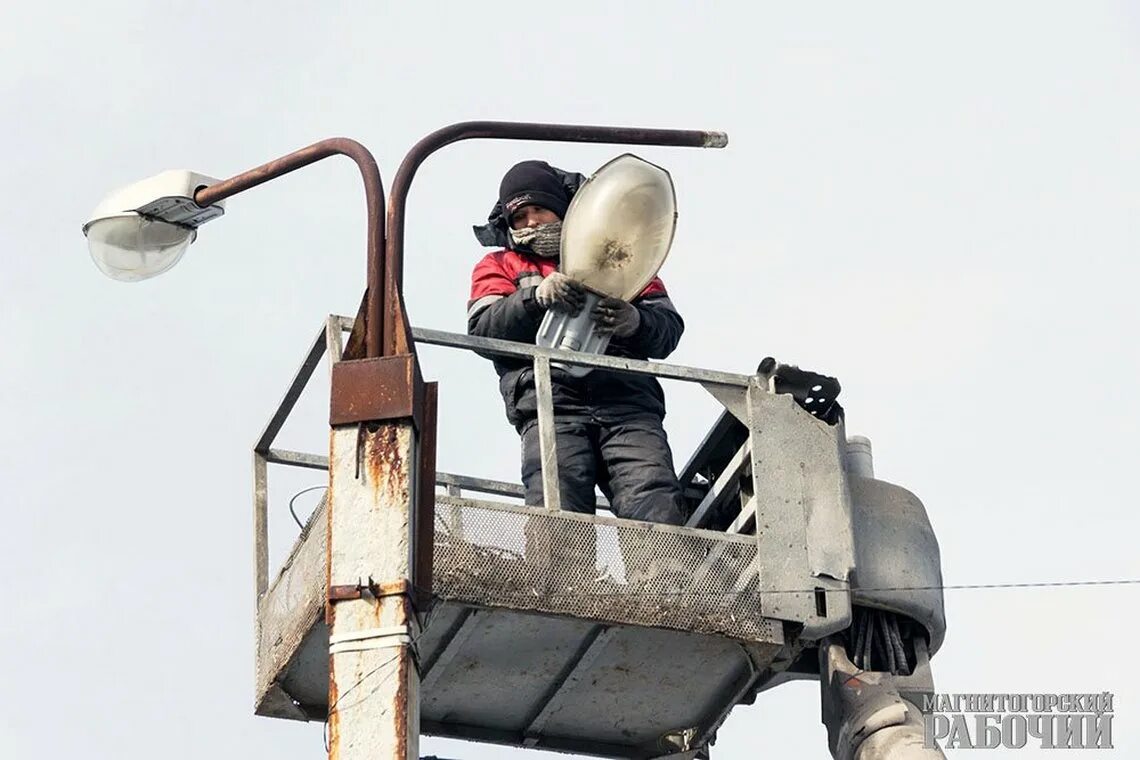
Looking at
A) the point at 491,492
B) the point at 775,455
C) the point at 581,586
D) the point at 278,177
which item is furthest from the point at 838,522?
the point at 278,177

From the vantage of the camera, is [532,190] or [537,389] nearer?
[537,389]

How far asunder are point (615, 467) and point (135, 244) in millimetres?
2697

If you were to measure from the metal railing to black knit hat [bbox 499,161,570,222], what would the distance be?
139cm

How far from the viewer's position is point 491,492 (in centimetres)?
1330

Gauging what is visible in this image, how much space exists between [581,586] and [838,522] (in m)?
1.39

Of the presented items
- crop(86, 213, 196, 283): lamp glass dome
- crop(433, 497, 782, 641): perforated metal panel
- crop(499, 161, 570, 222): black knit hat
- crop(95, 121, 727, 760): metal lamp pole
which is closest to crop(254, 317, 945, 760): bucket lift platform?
crop(433, 497, 782, 641): perforated metal panel

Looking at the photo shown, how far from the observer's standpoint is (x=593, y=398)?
12281mm

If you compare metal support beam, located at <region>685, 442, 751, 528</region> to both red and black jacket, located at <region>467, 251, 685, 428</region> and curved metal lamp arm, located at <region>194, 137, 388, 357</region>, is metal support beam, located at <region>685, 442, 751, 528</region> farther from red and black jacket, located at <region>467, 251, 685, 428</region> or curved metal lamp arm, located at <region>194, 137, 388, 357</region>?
curved metal lamp arm, located at <region>194, 137, 388, 357</region>

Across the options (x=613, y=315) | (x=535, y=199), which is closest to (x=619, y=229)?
(x=613, y=315)

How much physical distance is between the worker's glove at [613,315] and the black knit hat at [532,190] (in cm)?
98

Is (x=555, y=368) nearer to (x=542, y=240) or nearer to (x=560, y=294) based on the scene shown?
(x=560, y=294)

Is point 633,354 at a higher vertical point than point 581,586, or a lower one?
higher

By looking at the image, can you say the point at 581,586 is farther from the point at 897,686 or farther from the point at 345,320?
the point at 897,686

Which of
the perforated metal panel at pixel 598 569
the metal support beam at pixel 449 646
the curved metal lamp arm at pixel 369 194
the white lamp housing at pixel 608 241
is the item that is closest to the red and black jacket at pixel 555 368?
the white lamp housing at pixel 608 241
